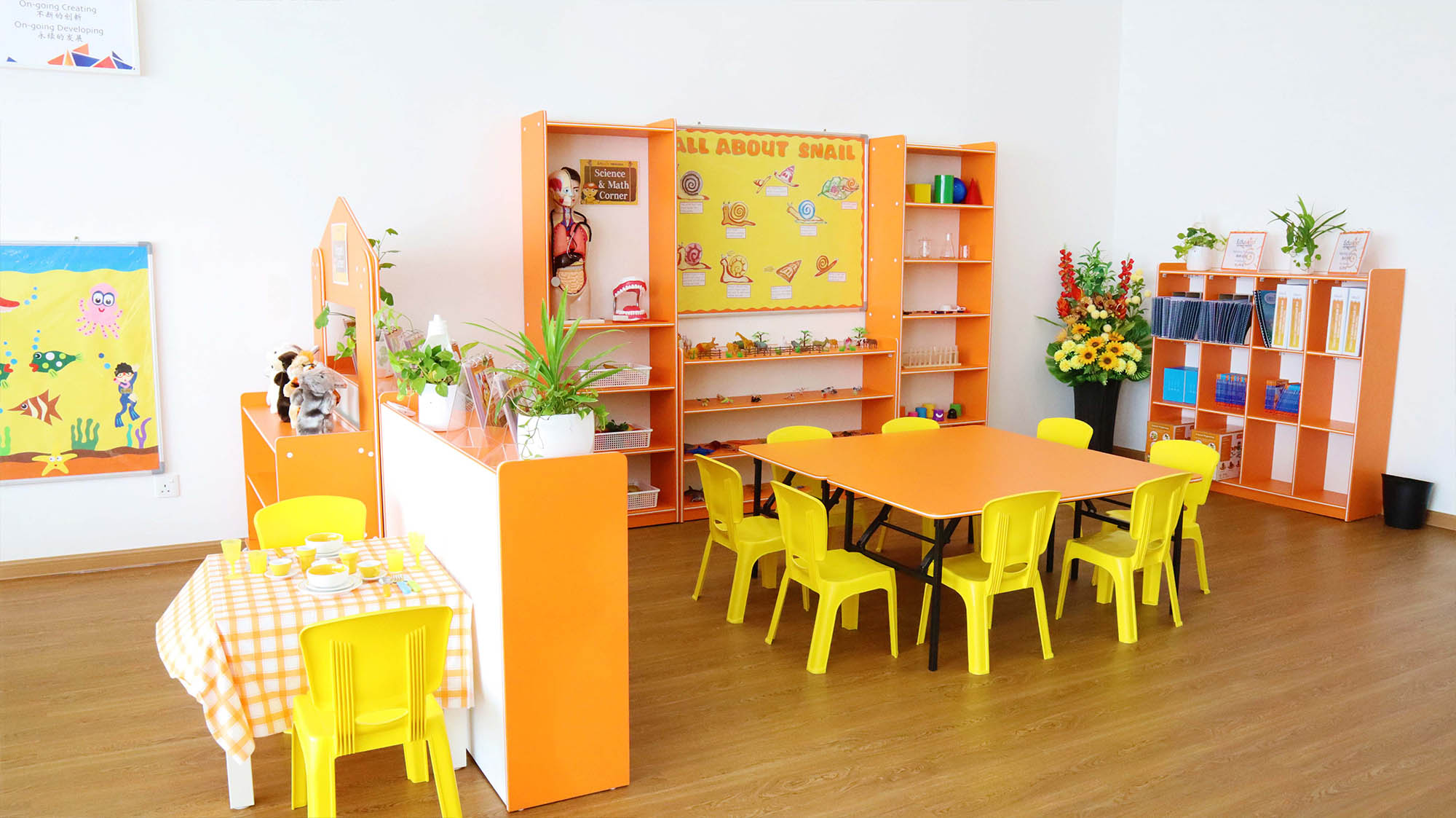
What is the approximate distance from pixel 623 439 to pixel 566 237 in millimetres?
1301

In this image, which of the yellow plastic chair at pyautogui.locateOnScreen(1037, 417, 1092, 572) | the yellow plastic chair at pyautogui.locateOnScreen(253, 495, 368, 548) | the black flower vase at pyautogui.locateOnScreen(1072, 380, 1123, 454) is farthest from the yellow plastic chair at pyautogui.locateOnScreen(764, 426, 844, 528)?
the black flower vase at pyautogui.locateOnScreen(1072, 380, 1123, 454)

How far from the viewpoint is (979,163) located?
7.67 meters

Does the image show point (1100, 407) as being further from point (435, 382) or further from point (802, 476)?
point (435, 382)

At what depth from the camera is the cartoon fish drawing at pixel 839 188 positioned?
7.32 m

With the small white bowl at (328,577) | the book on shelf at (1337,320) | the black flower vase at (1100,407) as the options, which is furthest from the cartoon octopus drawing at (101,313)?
the book on shelf at (1337,320)

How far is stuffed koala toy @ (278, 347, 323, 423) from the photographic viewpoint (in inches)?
189

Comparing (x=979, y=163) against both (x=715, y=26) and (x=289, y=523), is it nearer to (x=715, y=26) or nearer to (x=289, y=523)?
(x=715, y=26)

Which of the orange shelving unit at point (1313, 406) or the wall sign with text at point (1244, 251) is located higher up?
the wall sign with text at point (1244, 251)

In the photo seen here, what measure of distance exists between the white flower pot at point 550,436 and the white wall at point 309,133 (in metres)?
3.33

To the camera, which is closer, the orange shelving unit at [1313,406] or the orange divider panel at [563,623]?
the orange divider panel at [563,623]

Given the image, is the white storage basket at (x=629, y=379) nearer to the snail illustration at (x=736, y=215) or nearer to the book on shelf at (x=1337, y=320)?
the snail illustration at (x=736, y=215)

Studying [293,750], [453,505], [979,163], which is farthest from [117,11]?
[979,163]

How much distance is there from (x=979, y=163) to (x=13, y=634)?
6504 millimetres

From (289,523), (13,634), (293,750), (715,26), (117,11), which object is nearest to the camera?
(293,750)
